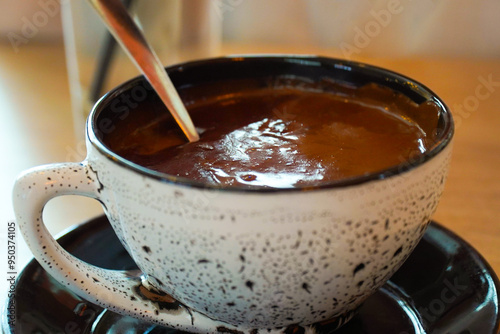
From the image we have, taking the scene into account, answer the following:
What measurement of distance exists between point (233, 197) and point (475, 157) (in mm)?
698

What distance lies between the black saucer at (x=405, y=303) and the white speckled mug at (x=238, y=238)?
5 cm

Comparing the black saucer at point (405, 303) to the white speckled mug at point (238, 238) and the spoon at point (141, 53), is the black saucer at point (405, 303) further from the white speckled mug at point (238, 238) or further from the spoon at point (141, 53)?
the spoon at point (141, 53)

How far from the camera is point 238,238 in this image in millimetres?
406

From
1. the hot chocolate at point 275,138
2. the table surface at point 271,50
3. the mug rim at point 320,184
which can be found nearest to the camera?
the mug rim at point 320,184

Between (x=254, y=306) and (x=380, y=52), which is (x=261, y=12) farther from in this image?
(x=254, y=306)

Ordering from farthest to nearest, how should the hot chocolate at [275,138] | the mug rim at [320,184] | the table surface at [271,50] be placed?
the table surface at [271,50]
the hot chocolate at [275,138]
the mug rim at [320,184]

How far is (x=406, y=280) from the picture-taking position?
0.61m

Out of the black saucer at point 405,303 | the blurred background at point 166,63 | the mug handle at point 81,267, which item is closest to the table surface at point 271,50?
the blurred background at point 166,63

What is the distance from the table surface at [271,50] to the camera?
832 mm

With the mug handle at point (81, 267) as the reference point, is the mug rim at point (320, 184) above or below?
above

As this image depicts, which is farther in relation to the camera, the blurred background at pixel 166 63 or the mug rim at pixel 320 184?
the blurred background at pixel 166 63

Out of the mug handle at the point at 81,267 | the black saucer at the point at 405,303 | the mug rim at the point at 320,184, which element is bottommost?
the black saucer at the point at 405,303

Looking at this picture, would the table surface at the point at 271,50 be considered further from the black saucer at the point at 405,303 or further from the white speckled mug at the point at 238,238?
the white speckled mug at the point at 238,238

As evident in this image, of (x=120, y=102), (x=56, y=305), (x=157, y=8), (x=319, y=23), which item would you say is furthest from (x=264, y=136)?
(x=319, y=23)
